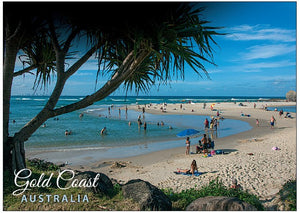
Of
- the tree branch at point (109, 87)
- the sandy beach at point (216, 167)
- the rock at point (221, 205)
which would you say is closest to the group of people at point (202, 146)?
the sandy beach at point (216, 167)

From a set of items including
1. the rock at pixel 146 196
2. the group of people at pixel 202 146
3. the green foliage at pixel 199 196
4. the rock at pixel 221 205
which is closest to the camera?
the rock at pixel 221 205

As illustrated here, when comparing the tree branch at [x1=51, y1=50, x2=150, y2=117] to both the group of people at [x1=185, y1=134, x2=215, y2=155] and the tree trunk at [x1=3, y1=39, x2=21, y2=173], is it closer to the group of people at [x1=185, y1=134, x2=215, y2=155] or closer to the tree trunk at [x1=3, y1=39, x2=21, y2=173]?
the tree trunk at [x1=3, y1=39, x2=21, y2=173]

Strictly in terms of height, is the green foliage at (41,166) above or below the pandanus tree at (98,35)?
below

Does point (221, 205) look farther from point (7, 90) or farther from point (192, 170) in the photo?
point (192, 170)

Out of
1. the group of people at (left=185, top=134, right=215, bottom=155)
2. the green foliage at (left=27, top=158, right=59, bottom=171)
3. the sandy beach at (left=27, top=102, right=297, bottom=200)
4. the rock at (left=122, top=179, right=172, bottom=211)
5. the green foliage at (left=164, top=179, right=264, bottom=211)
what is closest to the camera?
the rock at (left=122, top=179, right=172, bottom=211)

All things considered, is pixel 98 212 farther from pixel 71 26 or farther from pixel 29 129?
pixel 71 26

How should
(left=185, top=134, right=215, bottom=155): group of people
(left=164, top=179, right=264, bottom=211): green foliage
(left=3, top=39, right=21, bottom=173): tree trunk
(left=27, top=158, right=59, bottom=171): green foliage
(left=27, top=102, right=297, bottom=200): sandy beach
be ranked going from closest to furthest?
(left=3, top=39, right=21, bottom=173): tree trunk → (left=164, top=179, right=264, bottom=211): green foliage → (left=27, top=158, right=59, bottom=171): green foliage → (left=27, top=102, right=297, bottom=200): sandy beach → (left=185, top=134, right=215, bottom=155): group of people

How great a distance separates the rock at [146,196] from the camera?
3.93 m

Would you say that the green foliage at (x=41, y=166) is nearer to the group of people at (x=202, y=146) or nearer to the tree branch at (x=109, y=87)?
the tree branch at (x=109, y=87)

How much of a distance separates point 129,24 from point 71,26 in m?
1.20

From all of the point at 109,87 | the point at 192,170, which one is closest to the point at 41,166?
the point at 109,87

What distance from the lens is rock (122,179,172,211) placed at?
3.93m

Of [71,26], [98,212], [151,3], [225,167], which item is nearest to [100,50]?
[71,26]

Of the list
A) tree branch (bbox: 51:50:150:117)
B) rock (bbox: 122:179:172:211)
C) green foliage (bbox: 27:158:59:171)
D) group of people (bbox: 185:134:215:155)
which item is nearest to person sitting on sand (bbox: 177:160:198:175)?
group of people (bbox: 185:134:215:155)
